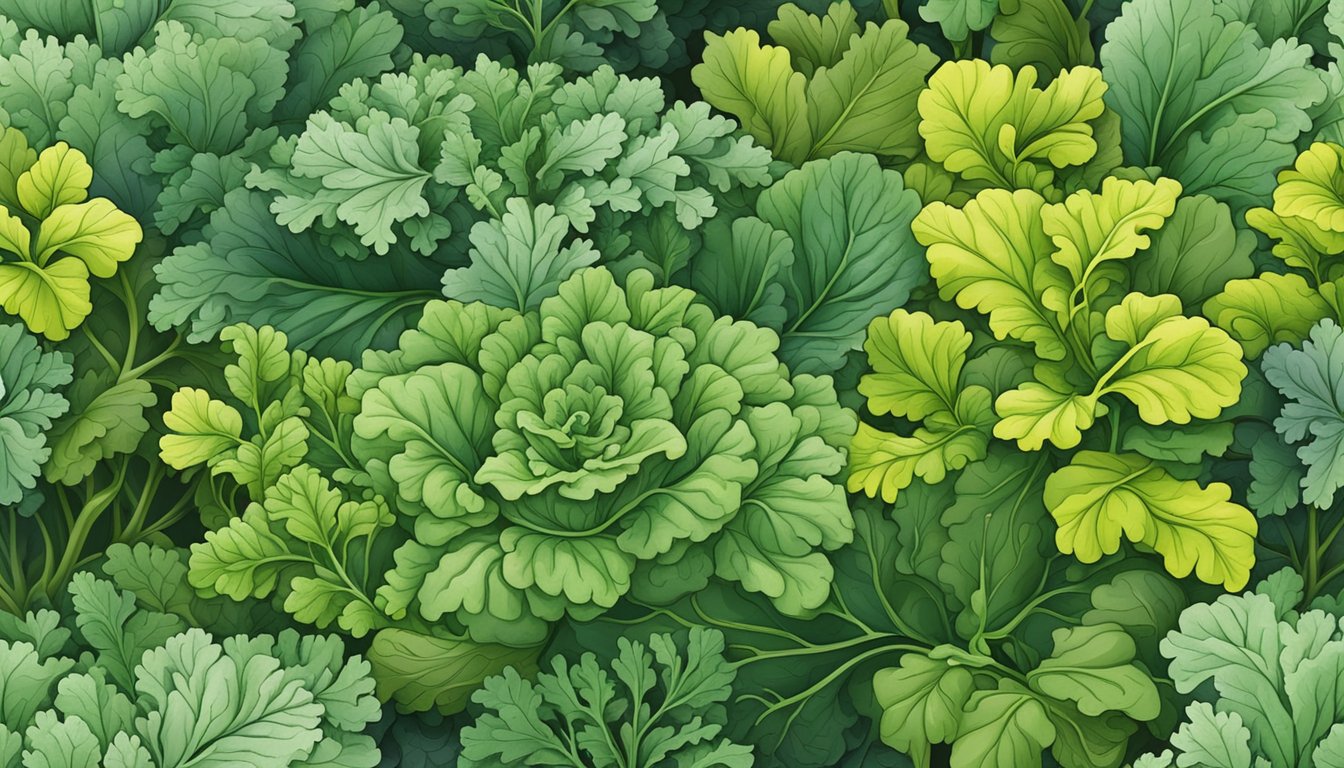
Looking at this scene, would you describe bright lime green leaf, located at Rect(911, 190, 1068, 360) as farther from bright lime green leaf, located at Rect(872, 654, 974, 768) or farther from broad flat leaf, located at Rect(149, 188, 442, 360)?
broad flat leaf, located at Rect(149, 188, 442, 360)

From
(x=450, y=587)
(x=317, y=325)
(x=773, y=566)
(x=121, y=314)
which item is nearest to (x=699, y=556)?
(x=773, y=566)

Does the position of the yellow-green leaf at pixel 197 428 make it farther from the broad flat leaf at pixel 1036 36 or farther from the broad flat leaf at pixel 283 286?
the broad flat leaf at pixel 1036 36

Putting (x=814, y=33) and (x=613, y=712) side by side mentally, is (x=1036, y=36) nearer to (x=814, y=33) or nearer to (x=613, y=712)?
(x=814, y=33)

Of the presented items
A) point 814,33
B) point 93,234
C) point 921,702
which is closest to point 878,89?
point 814,33

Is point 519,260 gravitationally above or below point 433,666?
above

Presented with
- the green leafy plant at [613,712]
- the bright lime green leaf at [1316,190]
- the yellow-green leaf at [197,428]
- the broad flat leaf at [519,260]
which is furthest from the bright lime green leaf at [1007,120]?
the yellow-green leaf at [197,428]

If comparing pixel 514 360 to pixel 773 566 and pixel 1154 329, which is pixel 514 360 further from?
pixel 1154 329
